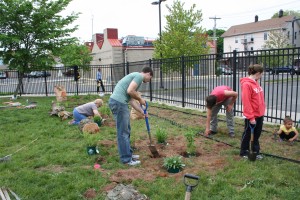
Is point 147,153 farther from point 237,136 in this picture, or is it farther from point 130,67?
point 130,67

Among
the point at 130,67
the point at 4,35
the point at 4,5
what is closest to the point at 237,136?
the point at 130,67

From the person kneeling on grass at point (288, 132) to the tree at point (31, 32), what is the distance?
12.2 metres

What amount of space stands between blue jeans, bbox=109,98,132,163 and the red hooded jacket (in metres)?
1.96

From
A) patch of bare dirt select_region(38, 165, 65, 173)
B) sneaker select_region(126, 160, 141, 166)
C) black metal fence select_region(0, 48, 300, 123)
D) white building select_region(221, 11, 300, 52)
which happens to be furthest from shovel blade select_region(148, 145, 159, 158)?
white building select_region(221, 11, 300, 52)

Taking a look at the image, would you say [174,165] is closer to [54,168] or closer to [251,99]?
[251,99]

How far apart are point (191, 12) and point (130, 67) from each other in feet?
18.5

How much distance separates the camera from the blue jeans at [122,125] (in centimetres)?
477

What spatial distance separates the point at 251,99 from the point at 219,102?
1616 mm

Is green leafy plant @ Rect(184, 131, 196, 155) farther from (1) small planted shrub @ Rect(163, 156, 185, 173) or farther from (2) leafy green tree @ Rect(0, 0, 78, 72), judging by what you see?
(2) leafy green tree @ Rect(0, 0, 78, 72)

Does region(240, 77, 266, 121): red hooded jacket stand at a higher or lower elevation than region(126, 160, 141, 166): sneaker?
higher

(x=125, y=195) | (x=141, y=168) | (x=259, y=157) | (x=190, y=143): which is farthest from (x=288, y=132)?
(x=125, y=195)

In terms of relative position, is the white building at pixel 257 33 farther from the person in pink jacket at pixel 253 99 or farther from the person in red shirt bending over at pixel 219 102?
the person in pink jacket at pixel 253 99

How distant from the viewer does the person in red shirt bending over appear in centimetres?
592

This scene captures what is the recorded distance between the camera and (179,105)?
11.6 metres
